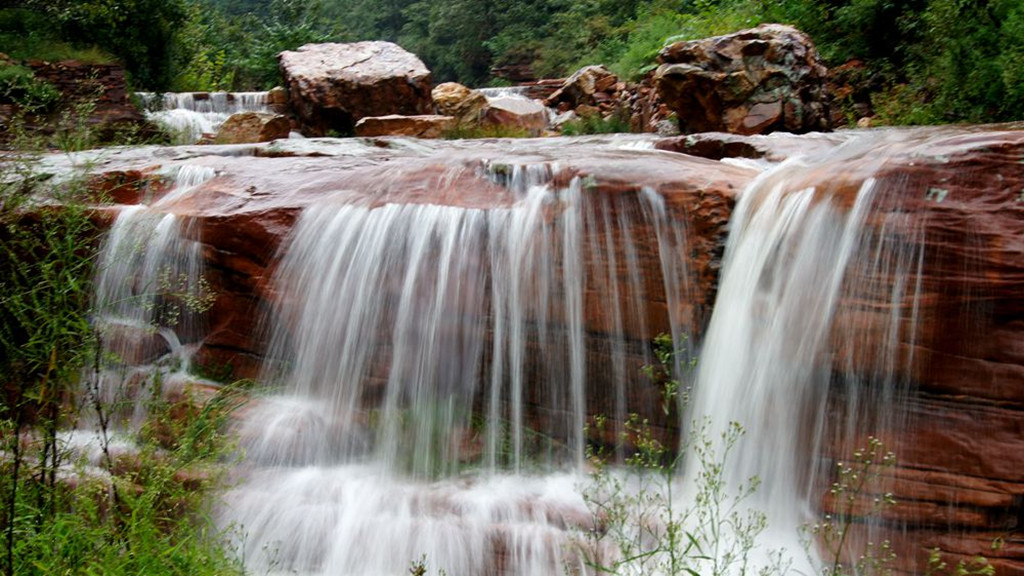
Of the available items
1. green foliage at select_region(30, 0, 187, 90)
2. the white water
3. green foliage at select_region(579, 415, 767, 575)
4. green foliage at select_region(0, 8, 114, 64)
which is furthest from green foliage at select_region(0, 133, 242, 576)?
green foliage at select_region(30, 0, 187, 90)

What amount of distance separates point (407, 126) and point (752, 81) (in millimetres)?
5436

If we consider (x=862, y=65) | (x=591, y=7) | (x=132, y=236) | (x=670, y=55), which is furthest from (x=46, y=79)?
(x=591, y=7)

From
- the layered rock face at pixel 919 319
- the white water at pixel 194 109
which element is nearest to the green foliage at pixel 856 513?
the layered rock face at pixel 919 319

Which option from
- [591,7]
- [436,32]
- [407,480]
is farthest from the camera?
[436,32]

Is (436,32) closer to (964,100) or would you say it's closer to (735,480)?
(964,100)

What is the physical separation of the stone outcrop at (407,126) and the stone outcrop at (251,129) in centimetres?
145

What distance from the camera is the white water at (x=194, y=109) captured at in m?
14.0

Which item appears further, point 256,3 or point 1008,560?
point 256,3

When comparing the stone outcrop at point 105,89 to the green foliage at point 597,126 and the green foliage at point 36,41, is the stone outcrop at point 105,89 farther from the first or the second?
the green foliage at point 597,126

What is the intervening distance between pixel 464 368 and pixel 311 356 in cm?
113

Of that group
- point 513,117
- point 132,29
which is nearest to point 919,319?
point 513,117

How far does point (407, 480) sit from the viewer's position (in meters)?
4.61

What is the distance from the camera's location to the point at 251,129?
41.9ft

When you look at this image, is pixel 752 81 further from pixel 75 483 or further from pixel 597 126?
pixel 75 483
